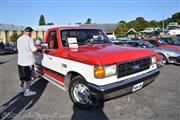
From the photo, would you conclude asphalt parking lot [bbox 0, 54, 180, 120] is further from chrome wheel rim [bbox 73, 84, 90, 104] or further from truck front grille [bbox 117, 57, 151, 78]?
truck front grille [bbox 117, 57, 151, 78]

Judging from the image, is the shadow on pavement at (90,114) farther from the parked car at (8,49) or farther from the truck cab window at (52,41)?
the parked car at (8,49)

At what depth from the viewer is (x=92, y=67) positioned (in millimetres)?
3484

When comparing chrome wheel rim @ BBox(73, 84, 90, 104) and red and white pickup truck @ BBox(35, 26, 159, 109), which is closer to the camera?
red and white pickup truck @ BBox(35, 26, 159, 109)

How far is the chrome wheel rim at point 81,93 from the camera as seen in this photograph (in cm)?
396

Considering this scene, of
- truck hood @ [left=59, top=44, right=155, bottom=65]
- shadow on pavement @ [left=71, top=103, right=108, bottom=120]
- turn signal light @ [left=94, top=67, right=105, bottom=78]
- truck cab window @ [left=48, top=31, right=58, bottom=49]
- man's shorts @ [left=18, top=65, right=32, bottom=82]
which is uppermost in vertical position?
truck cab window @ [left=48, top=31, right=58, bottom=49]

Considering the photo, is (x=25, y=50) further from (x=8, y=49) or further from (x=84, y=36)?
(x=8, y=49)

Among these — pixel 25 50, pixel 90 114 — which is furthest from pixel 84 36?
pixel 90 114

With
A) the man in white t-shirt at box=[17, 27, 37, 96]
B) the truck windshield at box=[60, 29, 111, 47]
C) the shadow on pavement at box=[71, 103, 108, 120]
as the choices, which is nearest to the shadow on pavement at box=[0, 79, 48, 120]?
the man in white t-shirt at box=[17, 27, 37, 96]

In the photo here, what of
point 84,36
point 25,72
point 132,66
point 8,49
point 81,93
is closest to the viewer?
point 132,66

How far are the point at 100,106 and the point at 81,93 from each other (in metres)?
0.59

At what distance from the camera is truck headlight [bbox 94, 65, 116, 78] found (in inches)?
133

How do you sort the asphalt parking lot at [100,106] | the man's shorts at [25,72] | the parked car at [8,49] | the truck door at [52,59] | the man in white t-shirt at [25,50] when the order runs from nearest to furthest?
1. the asphalt parking lot at [100,106]
2. the truck door at [52,59]
3. the man in white t-shirt at [25,50]
4. the man's shorts at [25,72]
5. the parked car at [8,49]

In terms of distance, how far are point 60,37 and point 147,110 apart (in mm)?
2887

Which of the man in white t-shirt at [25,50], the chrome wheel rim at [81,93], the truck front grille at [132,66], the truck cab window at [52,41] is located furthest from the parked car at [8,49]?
the truck front grille at [132,66]
